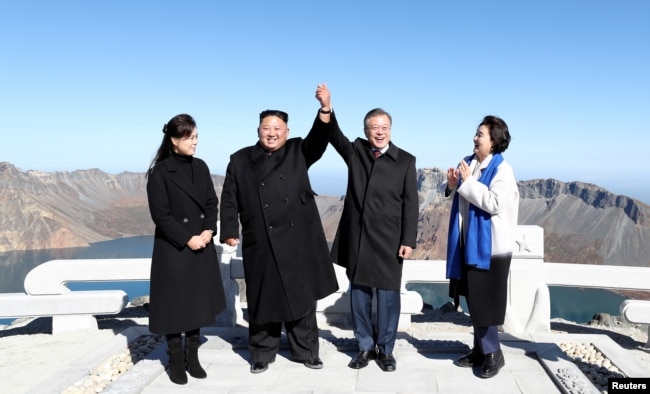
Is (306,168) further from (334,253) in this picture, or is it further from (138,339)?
(138,339)

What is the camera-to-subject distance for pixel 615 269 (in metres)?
5.10

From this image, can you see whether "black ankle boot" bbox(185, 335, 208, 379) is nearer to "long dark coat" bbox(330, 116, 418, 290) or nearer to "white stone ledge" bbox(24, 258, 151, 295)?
"long dark coat" bbox(330, 116, 418, 290)

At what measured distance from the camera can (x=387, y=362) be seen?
379 cm

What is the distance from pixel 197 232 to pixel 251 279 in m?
0.51

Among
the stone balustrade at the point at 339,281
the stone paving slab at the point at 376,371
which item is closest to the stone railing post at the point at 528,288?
the stone balustrade at the point at 339,281

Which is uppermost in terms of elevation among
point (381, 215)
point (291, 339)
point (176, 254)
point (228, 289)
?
point (381, 215)

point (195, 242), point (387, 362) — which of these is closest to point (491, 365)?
point (387, 362)

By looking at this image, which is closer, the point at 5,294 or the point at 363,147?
the point at 363,147

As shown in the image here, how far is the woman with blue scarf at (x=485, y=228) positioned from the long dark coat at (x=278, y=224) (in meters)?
0.96

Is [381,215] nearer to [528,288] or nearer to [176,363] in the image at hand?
[176,363]

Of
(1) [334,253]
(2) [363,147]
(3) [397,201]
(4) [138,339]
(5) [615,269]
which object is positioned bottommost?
(4) [138,339]

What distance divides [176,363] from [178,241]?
0.86m

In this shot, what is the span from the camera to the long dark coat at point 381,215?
143 inches

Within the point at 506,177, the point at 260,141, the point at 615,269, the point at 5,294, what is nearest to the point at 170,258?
the point at 260,141
